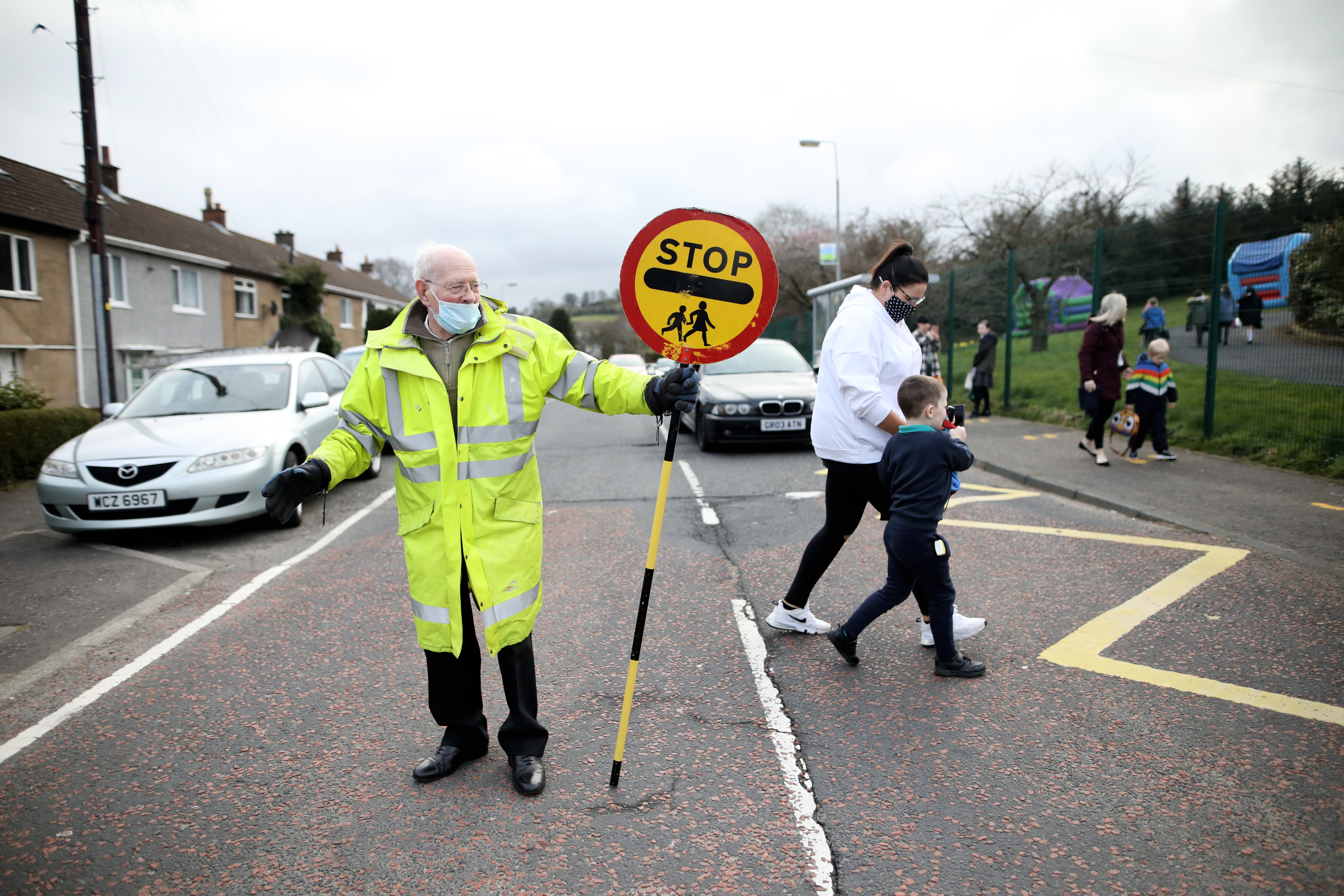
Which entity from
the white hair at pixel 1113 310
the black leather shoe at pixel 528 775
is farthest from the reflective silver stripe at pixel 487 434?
the white hair at pixel 1113 310

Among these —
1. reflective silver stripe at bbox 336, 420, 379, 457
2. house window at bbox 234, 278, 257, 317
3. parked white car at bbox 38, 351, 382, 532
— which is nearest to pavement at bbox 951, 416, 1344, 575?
reflective silver stripe at bbox 336, 420, 379, 457

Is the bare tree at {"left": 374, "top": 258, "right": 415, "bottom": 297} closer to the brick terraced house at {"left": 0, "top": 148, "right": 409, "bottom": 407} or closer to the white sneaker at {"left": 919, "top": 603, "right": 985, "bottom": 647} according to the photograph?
the brick terraced house at {"left": 0, "top": 148, "right": 409, "bottom": 407}

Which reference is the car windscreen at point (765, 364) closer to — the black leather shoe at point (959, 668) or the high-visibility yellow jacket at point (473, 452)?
the black leather shoe at point (959, 668)

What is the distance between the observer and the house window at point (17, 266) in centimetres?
1906

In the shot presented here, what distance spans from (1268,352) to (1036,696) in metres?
7.31

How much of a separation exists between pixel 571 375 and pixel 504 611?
847 mm

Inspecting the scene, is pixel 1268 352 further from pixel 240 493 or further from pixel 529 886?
pixel 240 493

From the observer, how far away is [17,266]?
63.6 feet

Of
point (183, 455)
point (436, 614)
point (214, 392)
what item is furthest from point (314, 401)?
point (436, 614)

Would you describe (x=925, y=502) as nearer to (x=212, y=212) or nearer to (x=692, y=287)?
(x=692, y=287)

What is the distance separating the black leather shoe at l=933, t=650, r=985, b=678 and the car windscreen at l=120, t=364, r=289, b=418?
6.72m

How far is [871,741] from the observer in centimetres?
321

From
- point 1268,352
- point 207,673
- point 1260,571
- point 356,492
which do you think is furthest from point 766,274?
point 1268,352

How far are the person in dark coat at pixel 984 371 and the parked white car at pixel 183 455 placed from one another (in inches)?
419
